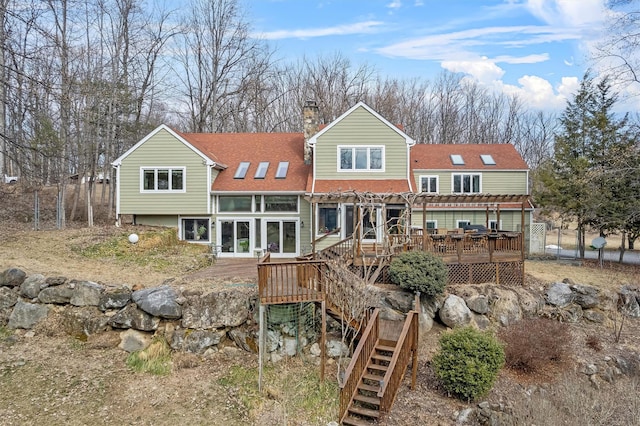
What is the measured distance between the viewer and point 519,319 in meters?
12.4

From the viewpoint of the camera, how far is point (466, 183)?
21.9 metres

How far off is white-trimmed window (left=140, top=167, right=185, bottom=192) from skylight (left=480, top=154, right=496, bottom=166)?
1648 centimetres

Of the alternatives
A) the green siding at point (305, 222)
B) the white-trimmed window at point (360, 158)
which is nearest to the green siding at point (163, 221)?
the green siding at point (305, 222)

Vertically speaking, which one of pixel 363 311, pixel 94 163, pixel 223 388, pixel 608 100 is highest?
pixel 608 100

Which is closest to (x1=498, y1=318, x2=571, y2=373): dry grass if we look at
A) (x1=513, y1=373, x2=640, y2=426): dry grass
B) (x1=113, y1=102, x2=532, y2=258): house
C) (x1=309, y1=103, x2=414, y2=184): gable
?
(x1=513, y1=373, x2=640, y2=426): dry grass

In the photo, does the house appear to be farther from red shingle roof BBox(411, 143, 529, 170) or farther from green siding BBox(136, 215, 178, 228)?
red shingle roof BBox(411, 143, 529, 170)

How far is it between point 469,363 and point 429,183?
49.2ft

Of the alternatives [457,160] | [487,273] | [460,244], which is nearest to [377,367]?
[460,244]

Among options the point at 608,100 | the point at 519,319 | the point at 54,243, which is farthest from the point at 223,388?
the point at 608,100

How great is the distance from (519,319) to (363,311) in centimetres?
615

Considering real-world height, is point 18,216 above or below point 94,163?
below

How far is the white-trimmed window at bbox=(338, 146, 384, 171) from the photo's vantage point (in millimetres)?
17453

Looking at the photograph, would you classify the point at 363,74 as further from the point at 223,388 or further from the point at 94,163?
the point at 223,388

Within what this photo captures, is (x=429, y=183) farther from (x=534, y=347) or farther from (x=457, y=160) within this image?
(x=534, y=347)
